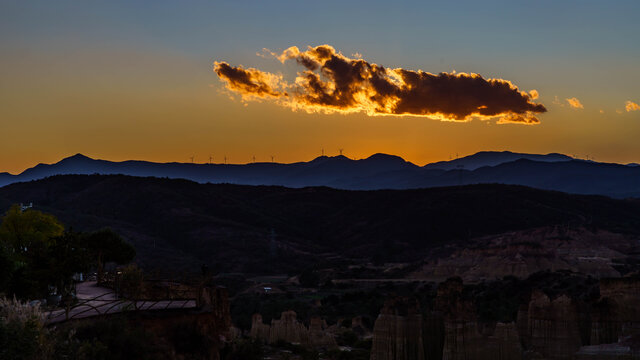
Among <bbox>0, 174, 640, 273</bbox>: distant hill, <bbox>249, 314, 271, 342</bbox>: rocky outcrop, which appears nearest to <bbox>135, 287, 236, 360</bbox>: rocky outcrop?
<bbox>249, 314, 271, 342</bbox>: rocky outcrop

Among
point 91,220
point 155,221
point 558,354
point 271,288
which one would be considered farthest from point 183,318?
point 155,221

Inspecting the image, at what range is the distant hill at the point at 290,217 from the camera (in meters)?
128

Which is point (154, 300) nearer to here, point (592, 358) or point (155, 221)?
point (592, 358)

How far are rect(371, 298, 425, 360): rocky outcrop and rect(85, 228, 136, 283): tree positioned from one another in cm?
1998

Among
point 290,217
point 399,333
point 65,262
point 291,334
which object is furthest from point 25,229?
point 290,217

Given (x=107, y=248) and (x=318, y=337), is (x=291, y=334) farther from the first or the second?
(x=107, y=248)

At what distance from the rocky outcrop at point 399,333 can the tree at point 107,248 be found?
20.0m

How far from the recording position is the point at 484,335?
28.7 metres

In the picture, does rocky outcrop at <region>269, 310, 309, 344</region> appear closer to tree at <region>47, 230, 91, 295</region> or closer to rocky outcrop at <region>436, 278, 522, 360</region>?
tree at <region>47, 230, 91, 295</region>

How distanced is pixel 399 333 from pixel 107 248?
73.1 ft

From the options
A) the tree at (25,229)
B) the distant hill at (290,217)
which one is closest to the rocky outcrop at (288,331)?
the tree at (25,229)

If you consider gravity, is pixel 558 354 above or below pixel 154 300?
below

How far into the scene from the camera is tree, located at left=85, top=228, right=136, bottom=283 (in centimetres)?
4481

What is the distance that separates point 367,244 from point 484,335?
121 metres
